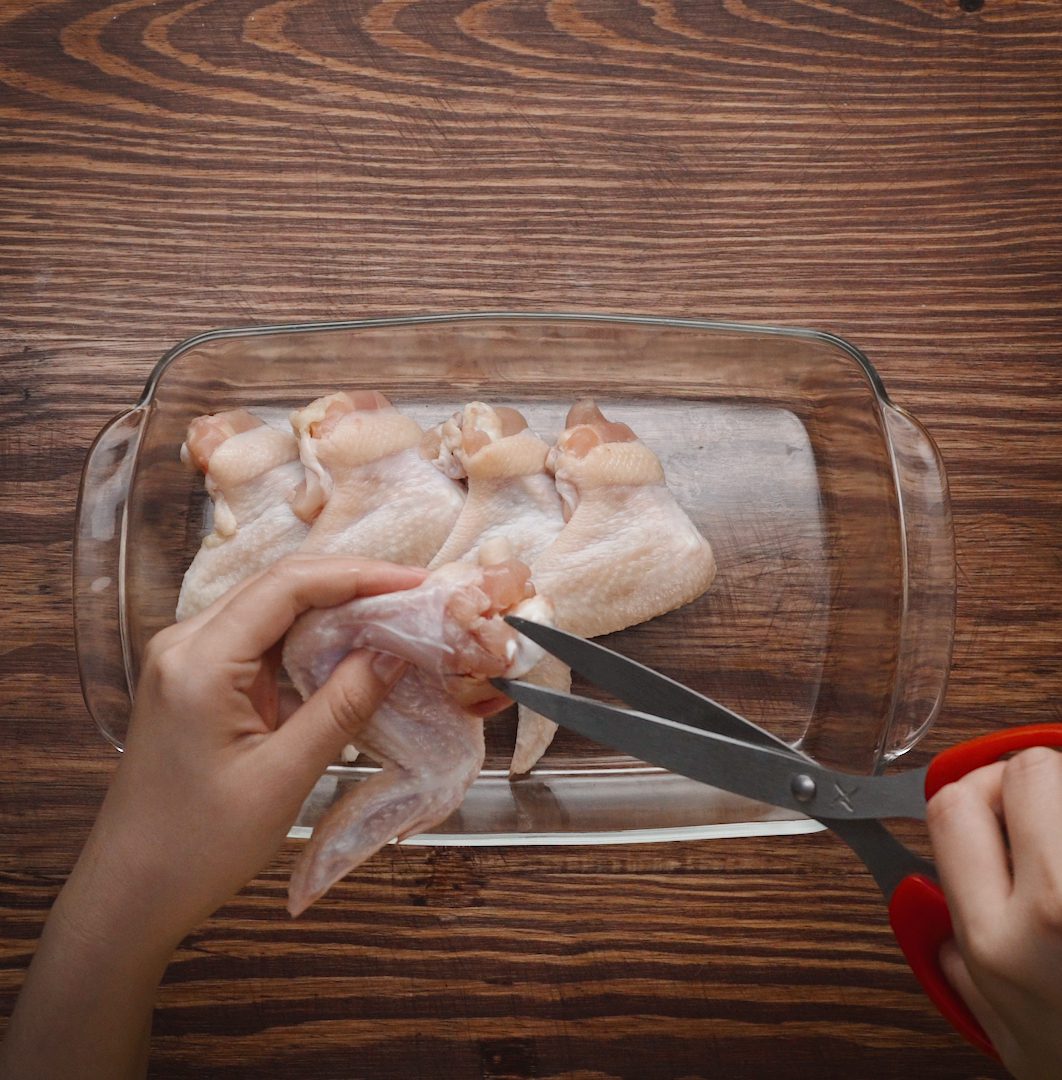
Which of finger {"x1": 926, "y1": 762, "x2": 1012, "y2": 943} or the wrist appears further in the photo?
the wrist

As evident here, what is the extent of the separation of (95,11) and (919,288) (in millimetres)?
→ 1336

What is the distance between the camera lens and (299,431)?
129cm

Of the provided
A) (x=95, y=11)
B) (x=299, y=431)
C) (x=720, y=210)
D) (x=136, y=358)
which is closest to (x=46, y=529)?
(x=136, y=358)

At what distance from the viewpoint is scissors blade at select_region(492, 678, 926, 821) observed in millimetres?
984

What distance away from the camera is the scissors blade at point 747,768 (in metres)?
0.98

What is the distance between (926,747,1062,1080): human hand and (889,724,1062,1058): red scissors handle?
5 centimetres

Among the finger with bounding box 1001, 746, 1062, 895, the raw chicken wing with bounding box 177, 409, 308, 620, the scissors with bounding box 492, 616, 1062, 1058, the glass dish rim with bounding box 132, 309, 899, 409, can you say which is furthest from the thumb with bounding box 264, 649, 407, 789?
the finger with bounding box 1001, 746, 1062, 895

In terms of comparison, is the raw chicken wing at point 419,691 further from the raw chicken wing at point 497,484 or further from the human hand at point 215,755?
the raw chicken wing at point 497,484

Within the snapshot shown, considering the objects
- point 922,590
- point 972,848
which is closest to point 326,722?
point 972,848

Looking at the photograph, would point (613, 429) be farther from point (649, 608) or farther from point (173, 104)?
point (173, 104)

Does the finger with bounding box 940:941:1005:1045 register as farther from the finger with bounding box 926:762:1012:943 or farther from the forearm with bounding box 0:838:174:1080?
the forearm with bounding box 0:838:174:1080

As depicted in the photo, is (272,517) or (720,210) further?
(720,210)

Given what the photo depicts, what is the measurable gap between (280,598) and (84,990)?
49cm

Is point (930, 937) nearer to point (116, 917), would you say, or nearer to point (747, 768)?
point (747, 768)
